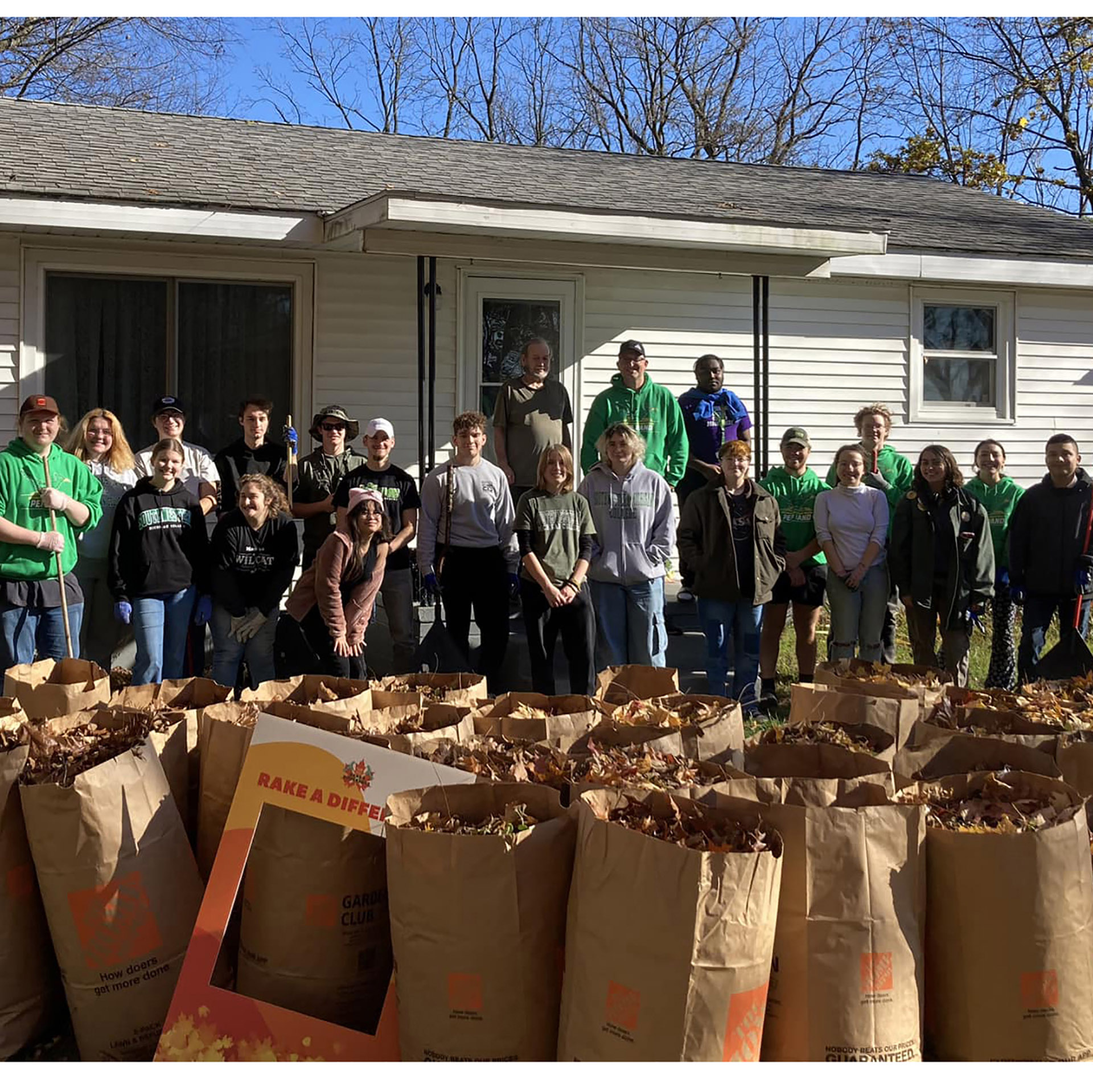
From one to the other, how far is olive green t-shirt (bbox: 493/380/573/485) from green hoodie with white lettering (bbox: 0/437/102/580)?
136 inches

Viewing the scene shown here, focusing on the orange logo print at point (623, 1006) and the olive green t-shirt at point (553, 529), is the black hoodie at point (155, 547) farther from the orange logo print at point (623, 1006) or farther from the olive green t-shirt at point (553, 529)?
the orange logo print at point (623, 1006)

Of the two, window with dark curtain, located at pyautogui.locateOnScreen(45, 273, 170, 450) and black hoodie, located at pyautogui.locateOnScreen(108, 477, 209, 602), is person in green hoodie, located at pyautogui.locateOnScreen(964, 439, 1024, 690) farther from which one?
window with dark curtain, located at pyautogui.locateOnScreen(45, 273, 170, 450)

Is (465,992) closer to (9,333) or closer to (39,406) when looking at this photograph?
(39,406)

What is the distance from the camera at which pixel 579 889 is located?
8.04 feet

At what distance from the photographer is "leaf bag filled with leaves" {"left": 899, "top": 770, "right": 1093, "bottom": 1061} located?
2.47 meters

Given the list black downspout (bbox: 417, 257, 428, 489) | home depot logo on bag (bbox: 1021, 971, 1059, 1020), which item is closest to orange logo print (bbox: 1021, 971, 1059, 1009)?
home depot logo on bag (bbox: 1021, 971, 1059, 1020)

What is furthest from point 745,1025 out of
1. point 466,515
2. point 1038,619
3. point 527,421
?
point 527,421

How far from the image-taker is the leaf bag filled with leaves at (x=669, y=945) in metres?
2.27

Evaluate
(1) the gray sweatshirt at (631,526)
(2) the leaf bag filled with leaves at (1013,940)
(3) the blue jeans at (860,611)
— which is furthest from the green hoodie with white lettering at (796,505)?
(2) the leaf bag filled with leaves at (1013,940)

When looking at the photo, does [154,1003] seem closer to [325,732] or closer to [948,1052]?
[325,732]

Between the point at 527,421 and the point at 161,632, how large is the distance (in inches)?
134

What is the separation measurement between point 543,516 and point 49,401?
2.76 m

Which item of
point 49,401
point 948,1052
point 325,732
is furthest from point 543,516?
point 948,1052

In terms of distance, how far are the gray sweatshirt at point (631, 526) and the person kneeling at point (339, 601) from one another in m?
1.31
